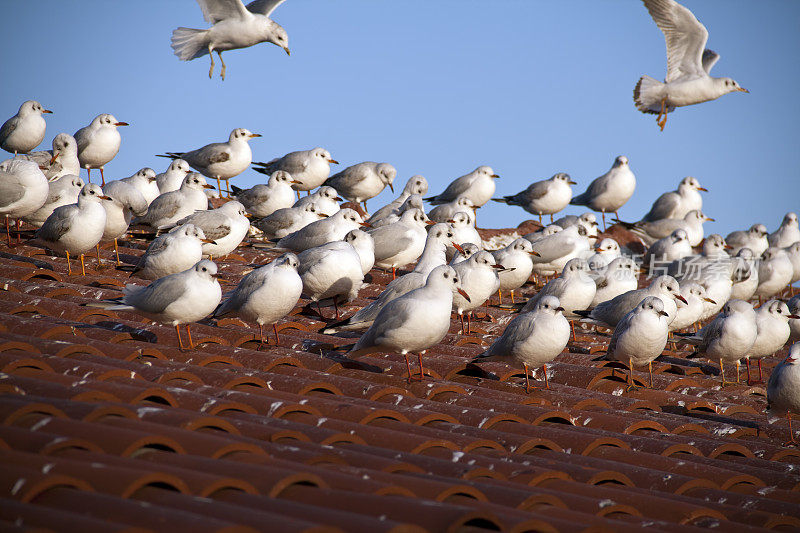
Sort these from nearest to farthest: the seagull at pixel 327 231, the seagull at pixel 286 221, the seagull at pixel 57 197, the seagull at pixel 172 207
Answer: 1. the seagull at pixel 327 231
2. the seagull at pixel 57 197
3. the seagull at pixel 172 207
4. the seagull at pixel 286 221

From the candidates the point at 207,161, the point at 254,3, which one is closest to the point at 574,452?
the point at 254,3

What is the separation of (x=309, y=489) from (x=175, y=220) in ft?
32.2

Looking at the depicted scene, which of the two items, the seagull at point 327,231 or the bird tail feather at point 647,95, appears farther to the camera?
the bird tail feather at point 647,95

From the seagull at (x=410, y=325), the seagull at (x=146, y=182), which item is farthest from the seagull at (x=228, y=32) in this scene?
the seagull at (x=410, y=325)

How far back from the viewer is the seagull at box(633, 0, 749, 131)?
1490 cm

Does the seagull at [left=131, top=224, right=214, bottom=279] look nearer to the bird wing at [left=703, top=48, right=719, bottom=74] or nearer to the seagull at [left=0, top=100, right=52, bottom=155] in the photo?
the seagull at [left=0, top=100, right=52, bottom=155]

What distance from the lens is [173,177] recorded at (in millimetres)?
15164

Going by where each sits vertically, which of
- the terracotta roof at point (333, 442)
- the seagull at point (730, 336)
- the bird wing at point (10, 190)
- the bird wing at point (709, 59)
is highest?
the bird wing at point (709, 59)

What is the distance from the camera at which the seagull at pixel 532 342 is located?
705 cm

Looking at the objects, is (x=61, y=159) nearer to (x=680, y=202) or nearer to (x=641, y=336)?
(x=641, y=336)

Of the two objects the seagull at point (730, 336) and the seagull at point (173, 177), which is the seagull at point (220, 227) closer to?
the seagull at point (173, 177)

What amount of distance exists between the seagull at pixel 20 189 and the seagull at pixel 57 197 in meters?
0.63

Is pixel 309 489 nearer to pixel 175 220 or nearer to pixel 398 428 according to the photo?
pixel 398 428

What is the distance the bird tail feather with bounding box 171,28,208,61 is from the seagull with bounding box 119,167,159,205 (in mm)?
1939
